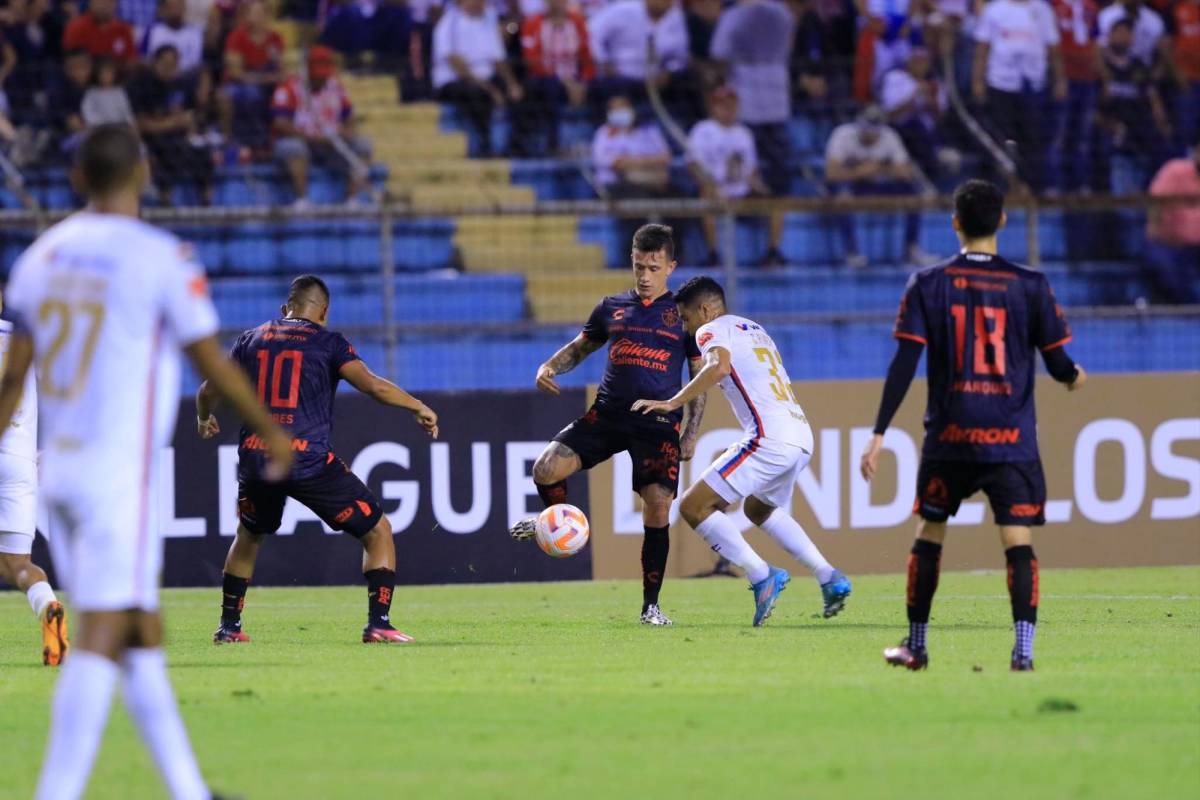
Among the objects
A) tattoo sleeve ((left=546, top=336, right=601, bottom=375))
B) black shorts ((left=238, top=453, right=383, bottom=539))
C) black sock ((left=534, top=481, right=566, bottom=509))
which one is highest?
tattoo sleeve ((left=546, top=336, right=601, bottom=375))

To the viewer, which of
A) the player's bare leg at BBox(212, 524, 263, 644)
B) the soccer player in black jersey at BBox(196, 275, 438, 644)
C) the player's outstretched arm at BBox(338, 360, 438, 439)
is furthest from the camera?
the player's bare leg at BBox(212, 524, 263, 644)

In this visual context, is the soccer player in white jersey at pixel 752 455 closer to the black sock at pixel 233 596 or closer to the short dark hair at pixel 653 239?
the short dark hair at pixel 653 239

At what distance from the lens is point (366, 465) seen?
16.6 metres

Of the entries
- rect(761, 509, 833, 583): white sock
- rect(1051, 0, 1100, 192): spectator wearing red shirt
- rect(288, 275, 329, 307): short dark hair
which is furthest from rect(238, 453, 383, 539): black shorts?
rect(1051, 0, 1100, 192): spectator wearing red shirt

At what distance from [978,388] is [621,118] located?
42.1 ft

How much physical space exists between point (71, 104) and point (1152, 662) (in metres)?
14.1

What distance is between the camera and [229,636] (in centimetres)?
1138

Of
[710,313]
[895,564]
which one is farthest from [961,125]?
[710,313]

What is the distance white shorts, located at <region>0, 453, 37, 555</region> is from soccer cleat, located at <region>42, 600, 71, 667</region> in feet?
3.22

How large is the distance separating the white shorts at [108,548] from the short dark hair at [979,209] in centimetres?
445

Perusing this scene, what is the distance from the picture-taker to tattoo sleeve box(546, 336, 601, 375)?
42.9 ft

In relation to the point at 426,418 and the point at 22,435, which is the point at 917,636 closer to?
the point at 426,418

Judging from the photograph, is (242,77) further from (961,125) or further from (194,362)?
(194,362)

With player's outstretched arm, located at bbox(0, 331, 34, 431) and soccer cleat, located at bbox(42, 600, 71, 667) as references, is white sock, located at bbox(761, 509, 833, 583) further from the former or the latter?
player's outstretched arm, located at bbox(0, 331, 34, 431)
